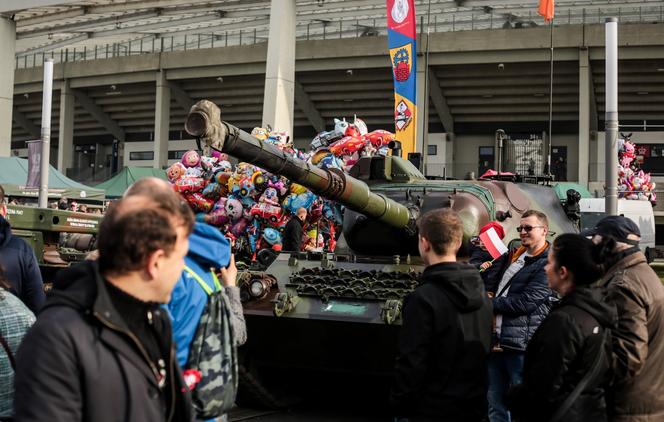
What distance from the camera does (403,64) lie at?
18.6 meters

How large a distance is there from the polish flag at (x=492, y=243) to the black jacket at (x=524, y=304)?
1332mm

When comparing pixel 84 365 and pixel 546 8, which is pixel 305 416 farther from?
pixel 546 8

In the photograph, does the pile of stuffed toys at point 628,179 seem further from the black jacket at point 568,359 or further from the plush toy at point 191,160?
the black jacket at point 568,359

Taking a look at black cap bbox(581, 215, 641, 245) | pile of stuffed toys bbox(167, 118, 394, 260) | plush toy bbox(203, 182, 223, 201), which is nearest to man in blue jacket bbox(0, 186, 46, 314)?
black cap bbox(581, 215, 641, 245)

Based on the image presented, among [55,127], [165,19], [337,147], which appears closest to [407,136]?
[337,147]

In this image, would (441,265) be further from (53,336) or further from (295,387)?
(295,387)

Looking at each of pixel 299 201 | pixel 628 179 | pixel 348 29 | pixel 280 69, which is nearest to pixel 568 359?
pixel 299 201

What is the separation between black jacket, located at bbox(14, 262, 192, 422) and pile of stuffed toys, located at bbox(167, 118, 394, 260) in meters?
12.1

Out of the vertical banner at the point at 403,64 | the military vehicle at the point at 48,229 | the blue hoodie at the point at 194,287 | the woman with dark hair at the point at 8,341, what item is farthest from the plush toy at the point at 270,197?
the blue hoodie at the point at 194,287

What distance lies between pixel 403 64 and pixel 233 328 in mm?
15841

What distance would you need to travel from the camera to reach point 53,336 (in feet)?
7.52

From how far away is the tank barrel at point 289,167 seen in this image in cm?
560

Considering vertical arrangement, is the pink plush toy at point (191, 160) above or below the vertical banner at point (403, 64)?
below

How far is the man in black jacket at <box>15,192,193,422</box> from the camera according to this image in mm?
2277
